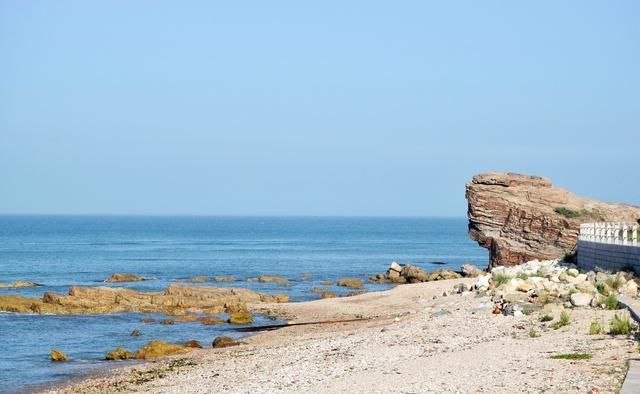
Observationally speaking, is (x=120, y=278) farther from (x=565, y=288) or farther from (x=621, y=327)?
(x=621, y=327)

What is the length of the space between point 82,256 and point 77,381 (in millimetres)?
72023

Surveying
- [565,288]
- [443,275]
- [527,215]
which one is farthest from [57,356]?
[443,275]

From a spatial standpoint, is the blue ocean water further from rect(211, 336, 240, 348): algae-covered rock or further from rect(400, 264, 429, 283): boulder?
rect(400, 264, 429, 283): boulder

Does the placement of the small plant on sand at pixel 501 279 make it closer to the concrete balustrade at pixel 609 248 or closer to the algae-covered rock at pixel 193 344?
the concrete balustrade at pixel 609 248

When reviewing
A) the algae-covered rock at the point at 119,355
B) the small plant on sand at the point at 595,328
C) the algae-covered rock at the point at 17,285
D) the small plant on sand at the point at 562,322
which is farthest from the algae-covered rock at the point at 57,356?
the algae-covered rock at the point at 17,285

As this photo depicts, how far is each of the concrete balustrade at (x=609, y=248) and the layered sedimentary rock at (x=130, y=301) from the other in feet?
48.1

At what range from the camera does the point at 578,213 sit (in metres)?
50.0

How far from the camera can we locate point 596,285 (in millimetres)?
26578

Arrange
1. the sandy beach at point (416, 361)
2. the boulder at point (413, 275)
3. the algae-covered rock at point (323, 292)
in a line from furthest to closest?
the boulder at point (413, 275), the algae-covered rock at point (323, 292), the sandy beach at point (416, 361)

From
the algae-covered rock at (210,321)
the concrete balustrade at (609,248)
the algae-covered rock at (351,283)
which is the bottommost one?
the algae-covered rock at (210,321)

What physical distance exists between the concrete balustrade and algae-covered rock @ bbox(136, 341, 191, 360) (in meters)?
13.8

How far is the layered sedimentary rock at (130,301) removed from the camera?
4141 centimetres

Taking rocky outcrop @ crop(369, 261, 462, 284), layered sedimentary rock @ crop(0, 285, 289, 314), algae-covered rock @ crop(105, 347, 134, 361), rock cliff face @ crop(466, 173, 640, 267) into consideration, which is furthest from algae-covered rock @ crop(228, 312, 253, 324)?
rocky outcrop @ crop(369, 261, 462, 284)

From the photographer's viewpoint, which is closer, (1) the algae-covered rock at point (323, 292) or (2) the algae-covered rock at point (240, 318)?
(2) the algae-covered rock at point (240, 318)
